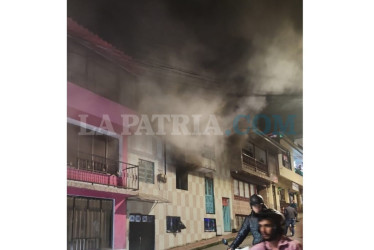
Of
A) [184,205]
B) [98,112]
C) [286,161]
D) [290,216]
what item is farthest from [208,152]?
[98,112]

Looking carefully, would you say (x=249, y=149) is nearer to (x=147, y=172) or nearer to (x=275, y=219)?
(x=275, y=219)

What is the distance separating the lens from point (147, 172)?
9.26 ft

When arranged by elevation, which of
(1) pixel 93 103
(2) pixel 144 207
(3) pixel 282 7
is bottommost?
(2) pixel 144 207

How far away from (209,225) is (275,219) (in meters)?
0.35

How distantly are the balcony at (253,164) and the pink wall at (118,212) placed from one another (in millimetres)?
679

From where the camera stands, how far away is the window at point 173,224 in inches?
109
